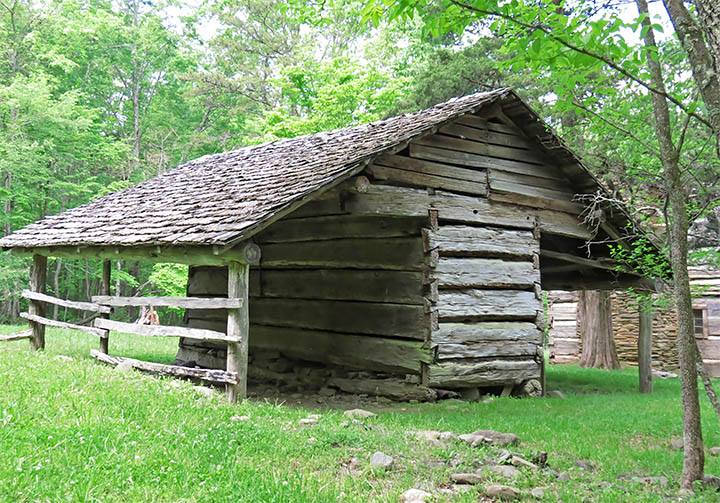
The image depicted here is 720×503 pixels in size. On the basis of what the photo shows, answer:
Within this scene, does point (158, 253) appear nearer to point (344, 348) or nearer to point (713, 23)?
point (344, 348)

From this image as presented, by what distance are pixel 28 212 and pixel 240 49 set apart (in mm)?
11948

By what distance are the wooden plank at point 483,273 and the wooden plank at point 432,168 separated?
1.35 meters

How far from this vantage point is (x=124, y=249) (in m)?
10.3

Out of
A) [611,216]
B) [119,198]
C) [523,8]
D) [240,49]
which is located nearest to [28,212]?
[240,49]

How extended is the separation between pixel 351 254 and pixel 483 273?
87.4 inches

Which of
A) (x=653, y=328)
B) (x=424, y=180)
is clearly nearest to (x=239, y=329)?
(x=424, y=180)

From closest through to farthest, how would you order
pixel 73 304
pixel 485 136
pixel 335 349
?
pixel 485 136
pixel 335 349
pixel 73 304

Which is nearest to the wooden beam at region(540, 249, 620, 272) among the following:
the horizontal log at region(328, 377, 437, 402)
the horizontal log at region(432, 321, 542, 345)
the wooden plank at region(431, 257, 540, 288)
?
the wooden plank at region(431, 257, 540, 288)

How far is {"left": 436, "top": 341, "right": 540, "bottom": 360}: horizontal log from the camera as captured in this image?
1010cm

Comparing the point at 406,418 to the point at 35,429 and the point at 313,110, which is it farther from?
the point at 313,110

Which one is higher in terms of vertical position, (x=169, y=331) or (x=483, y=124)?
(x=483, y=124)

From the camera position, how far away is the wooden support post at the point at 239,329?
8453mm

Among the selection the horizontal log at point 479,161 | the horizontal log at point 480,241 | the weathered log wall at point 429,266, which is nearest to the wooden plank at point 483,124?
the weathered log wall at point 429,266

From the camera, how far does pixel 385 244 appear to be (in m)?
10.6
